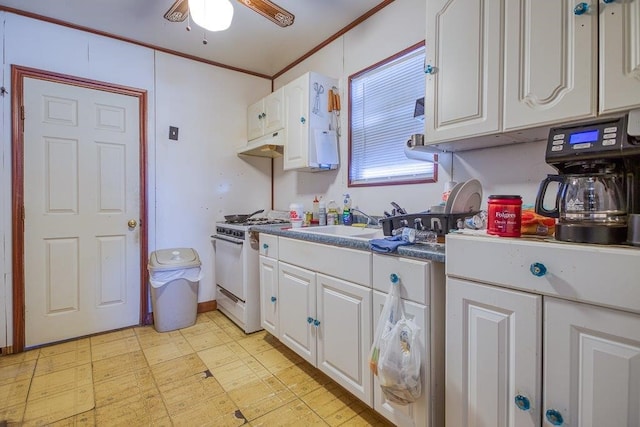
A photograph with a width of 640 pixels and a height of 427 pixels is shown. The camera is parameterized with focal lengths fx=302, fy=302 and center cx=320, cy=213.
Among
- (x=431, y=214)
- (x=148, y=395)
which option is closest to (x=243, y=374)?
(x=148, y=395)

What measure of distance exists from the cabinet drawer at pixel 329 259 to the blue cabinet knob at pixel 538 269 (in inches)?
25.6

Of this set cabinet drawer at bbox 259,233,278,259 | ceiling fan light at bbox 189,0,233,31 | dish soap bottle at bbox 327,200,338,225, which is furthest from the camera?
dish soap bottle at bbox 327,200,338,225

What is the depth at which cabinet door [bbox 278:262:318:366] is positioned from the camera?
1.77 m

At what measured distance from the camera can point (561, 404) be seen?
0.88 metres

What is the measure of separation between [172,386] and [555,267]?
2.03 meters

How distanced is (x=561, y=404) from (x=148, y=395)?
1946 mm

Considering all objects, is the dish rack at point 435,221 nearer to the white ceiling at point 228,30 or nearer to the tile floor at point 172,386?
the tile floor at point 172,386

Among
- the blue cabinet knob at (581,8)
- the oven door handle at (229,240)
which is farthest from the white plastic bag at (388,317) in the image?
the oven door handle at (229,240)

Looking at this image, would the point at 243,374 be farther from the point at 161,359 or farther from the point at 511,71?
the point at 511,71

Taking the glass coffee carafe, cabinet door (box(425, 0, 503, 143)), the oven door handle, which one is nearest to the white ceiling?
cabinet door (box(425, 0, 503, 143))

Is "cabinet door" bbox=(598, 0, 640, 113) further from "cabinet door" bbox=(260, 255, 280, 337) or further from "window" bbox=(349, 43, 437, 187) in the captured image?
"cabinet door" bbox=(260, 255, 280, 337)

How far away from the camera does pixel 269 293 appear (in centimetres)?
220

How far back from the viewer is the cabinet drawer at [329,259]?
145cm

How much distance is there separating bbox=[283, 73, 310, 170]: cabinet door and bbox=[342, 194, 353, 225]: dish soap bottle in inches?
16.5
